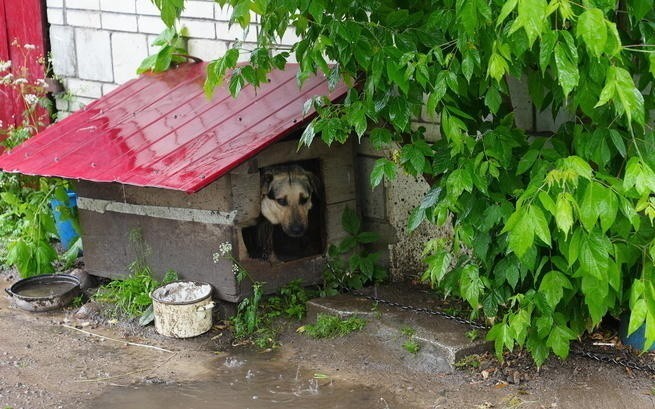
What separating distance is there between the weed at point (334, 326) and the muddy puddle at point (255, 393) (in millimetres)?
353

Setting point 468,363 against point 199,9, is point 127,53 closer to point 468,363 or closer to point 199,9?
point 199,9

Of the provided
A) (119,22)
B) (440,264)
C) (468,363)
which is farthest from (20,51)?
(468,363)

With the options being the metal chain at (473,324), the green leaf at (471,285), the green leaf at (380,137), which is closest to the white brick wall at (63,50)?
the metal chain at (473,324)

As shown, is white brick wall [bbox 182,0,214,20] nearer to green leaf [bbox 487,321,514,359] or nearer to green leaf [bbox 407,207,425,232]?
green leaf [bbox 407,207,425,232]

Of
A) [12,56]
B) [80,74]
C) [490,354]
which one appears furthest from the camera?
[12,56]

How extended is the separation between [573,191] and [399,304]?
2.03 metres

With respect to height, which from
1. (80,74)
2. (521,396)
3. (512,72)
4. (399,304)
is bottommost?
(521,396)

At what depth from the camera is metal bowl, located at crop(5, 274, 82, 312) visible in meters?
6.94

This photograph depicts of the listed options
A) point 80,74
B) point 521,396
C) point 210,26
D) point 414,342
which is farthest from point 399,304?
point 80,74

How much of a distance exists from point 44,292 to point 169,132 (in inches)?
63.3

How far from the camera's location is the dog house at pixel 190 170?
6148mm

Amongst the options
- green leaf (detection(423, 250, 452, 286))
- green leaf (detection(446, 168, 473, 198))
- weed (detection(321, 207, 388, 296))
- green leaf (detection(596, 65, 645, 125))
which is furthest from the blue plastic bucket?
green leaf (detection(596, 65, 645, 125))

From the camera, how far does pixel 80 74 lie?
8.86 meters

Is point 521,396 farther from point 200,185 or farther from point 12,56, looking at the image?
point 12,56
